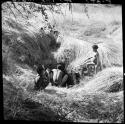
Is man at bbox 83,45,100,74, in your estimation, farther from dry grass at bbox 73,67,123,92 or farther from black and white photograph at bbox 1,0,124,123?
dry grass at bbox 73,67,123,92

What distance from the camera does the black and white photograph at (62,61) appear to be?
14.7 ft

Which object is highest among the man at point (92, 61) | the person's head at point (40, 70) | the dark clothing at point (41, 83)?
the man at point (92, 61)

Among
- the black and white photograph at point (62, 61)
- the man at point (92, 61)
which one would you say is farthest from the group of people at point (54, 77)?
the man at point (92, 61)

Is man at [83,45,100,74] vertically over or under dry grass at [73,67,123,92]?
over

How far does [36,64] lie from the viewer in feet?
15.1

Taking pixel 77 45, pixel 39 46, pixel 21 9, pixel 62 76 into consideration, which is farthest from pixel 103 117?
pixel 21 9

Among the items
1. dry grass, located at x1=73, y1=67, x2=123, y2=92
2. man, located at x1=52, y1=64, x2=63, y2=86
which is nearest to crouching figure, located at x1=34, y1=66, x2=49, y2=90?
man, located at x1=52, y1=64, x2=63, y2=86

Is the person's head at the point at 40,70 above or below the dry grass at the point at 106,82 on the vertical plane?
above

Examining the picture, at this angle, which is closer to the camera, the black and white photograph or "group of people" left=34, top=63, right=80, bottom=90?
the black and white photograph

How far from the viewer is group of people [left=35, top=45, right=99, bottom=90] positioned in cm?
459

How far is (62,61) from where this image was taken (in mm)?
4648

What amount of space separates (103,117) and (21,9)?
2.06 m

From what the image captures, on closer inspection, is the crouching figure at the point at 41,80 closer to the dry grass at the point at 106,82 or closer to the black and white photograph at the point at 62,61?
the black and white photograph at the point at 62,61

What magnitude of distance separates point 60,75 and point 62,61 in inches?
8.7
